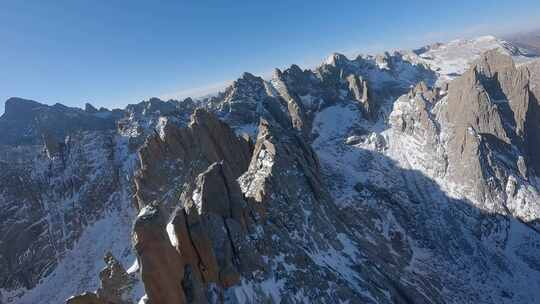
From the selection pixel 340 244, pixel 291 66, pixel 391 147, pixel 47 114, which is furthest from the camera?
pixel 47 114

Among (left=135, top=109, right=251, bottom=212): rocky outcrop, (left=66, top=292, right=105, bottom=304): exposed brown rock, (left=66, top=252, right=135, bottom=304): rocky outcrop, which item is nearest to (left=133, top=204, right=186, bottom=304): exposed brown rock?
(left=66, top=292, right=105, bottom=304): exposed brown rock

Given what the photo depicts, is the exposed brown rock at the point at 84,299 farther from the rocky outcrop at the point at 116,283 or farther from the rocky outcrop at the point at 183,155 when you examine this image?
the rocky outcrop at the point at 183,155

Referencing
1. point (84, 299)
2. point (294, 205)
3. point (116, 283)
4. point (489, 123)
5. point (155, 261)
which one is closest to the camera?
point (84, 299)

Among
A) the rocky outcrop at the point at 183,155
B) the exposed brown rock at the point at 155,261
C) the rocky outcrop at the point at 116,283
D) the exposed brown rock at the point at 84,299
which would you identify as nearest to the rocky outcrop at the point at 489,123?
the rocky outcrop at the point at 183,155

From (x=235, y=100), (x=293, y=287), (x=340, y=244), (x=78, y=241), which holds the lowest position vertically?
(x=78, y=241)

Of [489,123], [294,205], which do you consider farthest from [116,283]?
[489,123]

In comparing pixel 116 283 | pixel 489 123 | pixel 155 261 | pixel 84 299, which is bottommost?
pixel 489 123

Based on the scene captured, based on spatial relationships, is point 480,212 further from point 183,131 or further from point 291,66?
point 291,66

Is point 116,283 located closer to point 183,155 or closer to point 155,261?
point 155,261

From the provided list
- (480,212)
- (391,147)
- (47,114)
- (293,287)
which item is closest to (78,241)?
(293,287)
